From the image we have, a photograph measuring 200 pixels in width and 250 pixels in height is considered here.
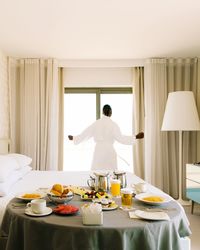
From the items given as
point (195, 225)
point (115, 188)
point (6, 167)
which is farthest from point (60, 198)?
point (195, 225)

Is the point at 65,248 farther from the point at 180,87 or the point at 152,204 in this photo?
the point at 180,87

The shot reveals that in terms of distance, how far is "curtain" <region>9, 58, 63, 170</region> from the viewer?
4.45 metres

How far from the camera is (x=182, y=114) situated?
3992 millimetres

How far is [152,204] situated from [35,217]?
29.2 inches

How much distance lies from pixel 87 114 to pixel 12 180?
2.46 meters

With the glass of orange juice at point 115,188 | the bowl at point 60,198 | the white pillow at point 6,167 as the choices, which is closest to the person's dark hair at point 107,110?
the white pillow at point 6,167

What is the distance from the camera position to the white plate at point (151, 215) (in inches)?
59.8

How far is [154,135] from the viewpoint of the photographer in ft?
14.6

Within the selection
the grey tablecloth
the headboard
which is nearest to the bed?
the grey tablecloth

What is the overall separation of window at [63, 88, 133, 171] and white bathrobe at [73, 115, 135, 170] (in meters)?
1.12

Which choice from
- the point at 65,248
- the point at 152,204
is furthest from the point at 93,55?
the point at 65,248

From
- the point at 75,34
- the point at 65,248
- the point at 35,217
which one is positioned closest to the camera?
the point at 65,248

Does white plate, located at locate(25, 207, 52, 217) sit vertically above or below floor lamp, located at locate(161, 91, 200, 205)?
below

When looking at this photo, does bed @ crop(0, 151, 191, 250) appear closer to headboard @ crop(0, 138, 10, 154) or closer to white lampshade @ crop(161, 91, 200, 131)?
headboard @ crop(0, 138, 10, 154)
